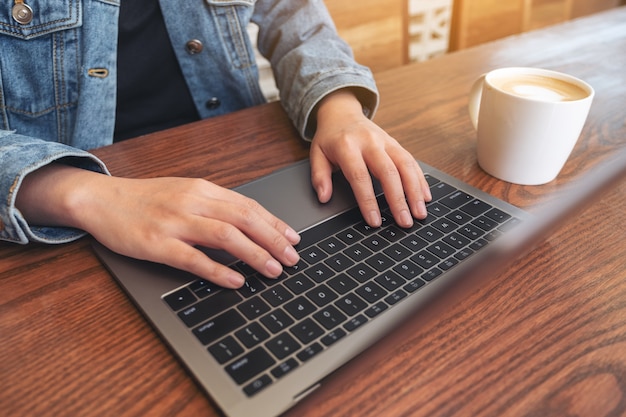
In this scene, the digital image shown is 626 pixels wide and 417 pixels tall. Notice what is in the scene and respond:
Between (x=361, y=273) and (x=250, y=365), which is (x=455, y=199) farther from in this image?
(x=250, y=365)

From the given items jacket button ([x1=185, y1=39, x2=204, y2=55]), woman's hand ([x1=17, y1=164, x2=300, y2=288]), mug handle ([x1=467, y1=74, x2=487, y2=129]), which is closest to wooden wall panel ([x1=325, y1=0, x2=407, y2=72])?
jacket button ([x1=185, y1=39, x2=204, y2=55])

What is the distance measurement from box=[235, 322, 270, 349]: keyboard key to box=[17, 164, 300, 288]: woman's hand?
0.04 meters

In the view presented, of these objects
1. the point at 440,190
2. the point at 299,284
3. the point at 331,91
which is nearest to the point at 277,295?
the point at 299,284

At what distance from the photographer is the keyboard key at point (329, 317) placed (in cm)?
33

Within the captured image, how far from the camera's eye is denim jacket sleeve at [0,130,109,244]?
416 mm

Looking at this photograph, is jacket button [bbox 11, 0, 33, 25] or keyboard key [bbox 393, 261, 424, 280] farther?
jacket button [bbox 11, 0, 33, 25]

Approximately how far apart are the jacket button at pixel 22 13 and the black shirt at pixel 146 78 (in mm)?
145

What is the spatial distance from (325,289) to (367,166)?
0.18 metres

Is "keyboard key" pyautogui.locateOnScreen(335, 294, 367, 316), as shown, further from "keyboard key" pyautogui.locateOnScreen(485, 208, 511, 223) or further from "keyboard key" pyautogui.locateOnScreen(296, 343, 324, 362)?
"keyboard key" pyautogui.locateOnScreen(485, 208, 511, 223)

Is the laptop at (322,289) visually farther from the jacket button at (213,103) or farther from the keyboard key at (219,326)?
the jacket button at (213,103)

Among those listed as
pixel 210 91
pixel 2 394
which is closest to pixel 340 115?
pixel 210 91

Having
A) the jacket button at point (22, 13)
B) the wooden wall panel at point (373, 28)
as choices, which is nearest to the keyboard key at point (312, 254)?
the jacket button at point (22, 13)

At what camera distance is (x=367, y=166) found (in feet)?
1.65

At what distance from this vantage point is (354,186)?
48 cm
